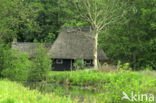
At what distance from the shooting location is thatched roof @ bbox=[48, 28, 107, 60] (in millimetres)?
30805

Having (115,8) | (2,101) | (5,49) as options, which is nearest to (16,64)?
(5,49)

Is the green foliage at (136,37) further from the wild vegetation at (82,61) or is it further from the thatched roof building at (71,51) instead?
the thatched roof building at (71,51)

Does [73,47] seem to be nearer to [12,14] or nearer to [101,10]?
[101,10]

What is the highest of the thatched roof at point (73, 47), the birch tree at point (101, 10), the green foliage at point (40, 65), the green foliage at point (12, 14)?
the birch tree at point (101, 10)

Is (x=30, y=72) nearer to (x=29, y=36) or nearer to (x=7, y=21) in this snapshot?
(x=7, y=21)

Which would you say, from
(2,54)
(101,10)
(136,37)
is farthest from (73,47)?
(2,54)

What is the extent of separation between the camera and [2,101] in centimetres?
786

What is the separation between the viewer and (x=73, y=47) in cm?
3177

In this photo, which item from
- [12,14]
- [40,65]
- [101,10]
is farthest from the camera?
[101,10]

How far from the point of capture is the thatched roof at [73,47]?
30805 millimetres

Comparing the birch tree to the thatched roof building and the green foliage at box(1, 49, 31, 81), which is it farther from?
the green foliage at box(1, 49, 31, 81)

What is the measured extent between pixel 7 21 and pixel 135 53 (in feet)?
59.1

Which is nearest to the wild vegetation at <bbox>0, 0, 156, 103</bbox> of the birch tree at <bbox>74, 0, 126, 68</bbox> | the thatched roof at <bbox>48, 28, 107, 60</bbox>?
the birch tree at <bbox>74, 0, 126, 68</bbox>

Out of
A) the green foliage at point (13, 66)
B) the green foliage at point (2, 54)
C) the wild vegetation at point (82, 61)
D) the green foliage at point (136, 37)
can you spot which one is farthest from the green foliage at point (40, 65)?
the green foliage at point (136, 37)
